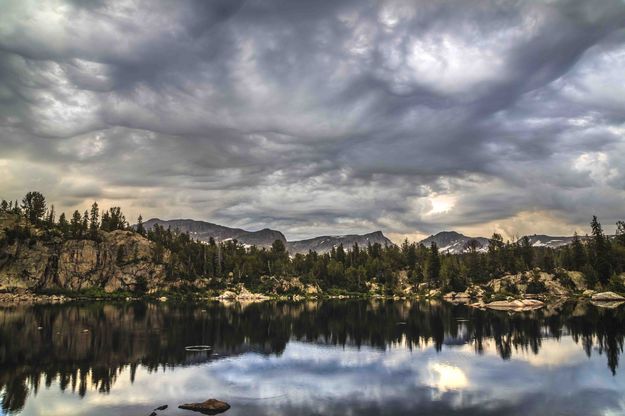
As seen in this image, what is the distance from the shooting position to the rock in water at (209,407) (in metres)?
39.9

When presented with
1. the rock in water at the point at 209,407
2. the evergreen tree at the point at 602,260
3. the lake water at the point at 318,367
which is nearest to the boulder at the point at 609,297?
the evergreen tree at the point at 602,260

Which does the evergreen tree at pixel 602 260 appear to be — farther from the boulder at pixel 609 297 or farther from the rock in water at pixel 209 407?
the rock in water at pixel 209 407

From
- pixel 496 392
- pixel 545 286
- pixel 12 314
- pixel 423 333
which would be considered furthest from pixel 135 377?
pixel 545 286

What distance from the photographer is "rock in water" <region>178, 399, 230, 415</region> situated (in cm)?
3993

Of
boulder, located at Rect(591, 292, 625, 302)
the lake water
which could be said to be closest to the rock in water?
the lake water

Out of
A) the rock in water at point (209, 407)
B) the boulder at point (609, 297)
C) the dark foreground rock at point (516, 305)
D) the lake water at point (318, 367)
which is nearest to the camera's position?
the rock in water at point (209, 407)

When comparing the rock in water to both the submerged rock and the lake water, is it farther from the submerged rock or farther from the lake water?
the submerged rock

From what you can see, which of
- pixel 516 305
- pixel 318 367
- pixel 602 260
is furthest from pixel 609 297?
pixel 318 367

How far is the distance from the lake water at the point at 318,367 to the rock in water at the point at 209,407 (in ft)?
3.21

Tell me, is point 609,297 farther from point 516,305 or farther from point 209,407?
point 209,407

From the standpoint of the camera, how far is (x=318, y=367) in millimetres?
62562

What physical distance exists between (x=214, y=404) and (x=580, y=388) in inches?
1615

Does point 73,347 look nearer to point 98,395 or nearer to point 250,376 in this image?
point 98,395

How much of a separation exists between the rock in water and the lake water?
3.21 feet
